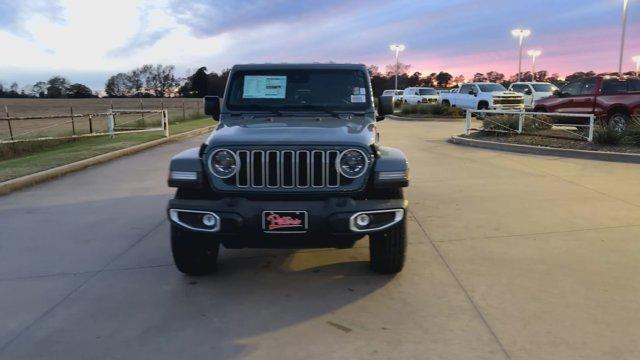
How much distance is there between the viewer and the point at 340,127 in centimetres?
496

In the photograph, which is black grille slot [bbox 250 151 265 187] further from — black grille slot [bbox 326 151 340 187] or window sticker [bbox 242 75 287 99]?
window sticker [bbox 242 75 287 99]

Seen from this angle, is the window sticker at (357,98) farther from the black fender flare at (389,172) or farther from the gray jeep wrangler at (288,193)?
the black fender flare at (389,172)

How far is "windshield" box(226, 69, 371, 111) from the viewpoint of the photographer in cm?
575

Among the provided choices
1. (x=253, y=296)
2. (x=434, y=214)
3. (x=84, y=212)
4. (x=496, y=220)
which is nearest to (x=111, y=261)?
(x=253, y=296)

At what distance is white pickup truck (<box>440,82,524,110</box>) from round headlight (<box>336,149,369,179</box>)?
2250 cm

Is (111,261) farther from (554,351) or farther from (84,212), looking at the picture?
(554,351)

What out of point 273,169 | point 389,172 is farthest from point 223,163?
point 389,172

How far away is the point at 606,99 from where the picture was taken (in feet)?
53.9

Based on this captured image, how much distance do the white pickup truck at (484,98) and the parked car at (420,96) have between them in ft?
15.8

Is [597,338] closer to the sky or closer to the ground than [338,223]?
closer to the ground

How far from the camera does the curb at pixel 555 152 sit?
12.2m

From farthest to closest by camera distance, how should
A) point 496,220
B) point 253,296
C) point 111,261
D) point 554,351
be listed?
1. point 496,220
2. point 111,261
3. point 253,296
4. point 554,351

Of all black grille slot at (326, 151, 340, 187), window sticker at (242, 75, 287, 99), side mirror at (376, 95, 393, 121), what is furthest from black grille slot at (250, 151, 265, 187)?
side mirror at (376, 95, 393, 121)

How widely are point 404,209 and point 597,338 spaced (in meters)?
1.57
